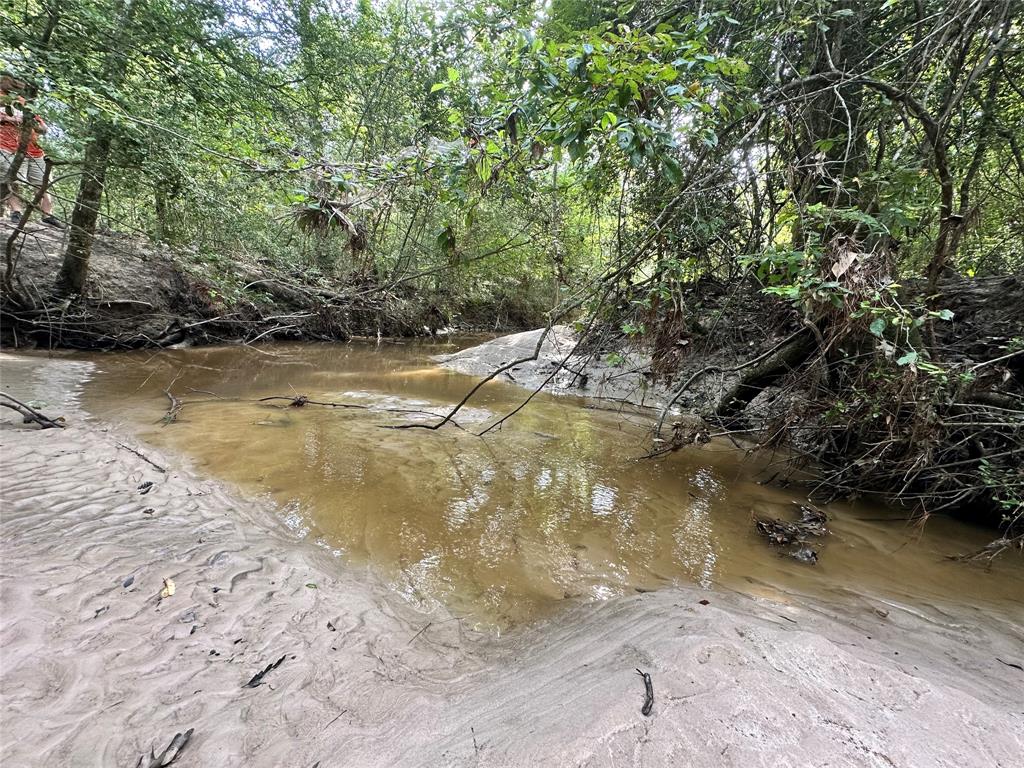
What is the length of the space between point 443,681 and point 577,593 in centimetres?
106

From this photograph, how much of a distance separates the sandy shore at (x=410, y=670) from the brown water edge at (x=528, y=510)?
0.88 ft

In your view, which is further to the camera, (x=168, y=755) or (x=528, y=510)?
(x=528, y=510)

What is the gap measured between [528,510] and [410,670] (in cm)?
194

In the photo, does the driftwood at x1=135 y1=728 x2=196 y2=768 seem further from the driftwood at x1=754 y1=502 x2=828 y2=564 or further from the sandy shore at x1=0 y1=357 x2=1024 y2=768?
the driftwood at x1=754 y1=502 x2=828 y2=564

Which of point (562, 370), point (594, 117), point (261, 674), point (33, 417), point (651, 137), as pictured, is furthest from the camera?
point (562, 370)

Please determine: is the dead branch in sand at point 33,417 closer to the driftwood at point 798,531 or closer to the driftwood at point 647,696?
the driftwood at point 647,696

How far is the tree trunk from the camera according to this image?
591cm

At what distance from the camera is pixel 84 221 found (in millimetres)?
8195

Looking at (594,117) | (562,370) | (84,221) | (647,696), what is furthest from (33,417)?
(562,370)

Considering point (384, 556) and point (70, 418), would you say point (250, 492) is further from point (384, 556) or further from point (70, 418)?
point (70, 418)

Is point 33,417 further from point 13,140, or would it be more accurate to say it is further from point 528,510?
point 528,510

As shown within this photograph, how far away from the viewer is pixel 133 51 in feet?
18.8

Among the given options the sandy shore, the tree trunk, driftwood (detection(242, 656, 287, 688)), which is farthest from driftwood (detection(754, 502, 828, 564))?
the tree trunk

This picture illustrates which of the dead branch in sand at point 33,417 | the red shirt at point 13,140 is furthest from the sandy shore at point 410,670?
the red shirt at point 13,140
